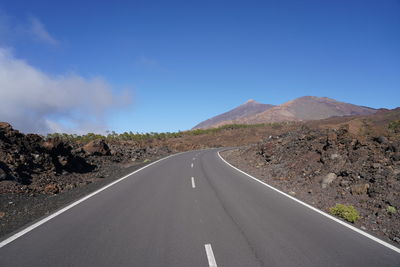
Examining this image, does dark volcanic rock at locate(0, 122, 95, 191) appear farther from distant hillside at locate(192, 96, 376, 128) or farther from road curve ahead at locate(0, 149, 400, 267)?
distant hillside at locate(192, 96, 376, 128)

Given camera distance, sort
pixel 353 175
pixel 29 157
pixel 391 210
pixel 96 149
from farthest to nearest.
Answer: pixel 96 149, pixel 29 157, pixel 353 175, pixel 391 210

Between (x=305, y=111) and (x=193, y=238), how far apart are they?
145 meters

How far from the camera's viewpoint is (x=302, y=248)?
4395 mm

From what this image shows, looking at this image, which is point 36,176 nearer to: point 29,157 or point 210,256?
point 29,157


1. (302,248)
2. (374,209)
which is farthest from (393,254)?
(374,209)

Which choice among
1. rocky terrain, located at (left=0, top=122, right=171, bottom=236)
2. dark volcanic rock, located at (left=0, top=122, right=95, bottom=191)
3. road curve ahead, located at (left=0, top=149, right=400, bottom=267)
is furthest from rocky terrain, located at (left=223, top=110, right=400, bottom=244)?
dark volcanic rock, located at (left=0, top=122, right=95, bottom=191)

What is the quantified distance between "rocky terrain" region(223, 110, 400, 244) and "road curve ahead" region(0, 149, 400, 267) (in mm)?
1346

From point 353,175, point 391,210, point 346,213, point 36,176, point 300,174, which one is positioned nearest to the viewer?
point 346,213

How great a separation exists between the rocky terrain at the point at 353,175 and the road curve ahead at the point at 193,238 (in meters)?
1.35

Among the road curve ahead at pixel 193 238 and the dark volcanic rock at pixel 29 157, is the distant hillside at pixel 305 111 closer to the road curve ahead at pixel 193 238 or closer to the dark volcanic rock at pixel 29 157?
the dark volcanic rock at pixel 29 157

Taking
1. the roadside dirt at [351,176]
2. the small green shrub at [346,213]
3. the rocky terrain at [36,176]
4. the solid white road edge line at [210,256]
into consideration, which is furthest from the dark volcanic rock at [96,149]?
the small green shrub at [346,213]

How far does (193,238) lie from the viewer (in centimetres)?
478

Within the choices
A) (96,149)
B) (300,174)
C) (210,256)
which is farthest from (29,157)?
(300,174)

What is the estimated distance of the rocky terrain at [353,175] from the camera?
6.75 meters
